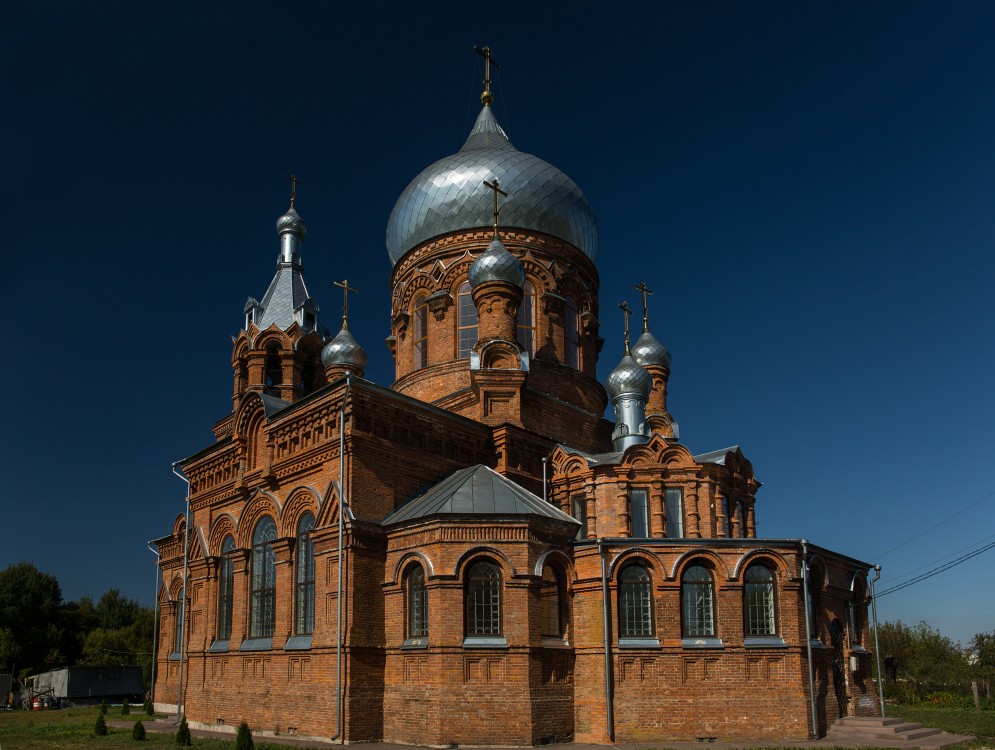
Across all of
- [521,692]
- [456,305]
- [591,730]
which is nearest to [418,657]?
[521,692]

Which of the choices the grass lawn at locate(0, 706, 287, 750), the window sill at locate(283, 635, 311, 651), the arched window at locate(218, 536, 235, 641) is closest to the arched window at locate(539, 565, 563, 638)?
the window sill at locate(283, 635, 311, 651)

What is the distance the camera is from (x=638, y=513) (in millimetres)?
17328

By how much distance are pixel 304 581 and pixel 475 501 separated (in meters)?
3.66

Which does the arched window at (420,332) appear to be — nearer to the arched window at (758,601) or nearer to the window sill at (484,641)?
the window sill at (484,641)

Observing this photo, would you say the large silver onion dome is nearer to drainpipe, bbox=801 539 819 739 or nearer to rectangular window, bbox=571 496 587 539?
rectangular window, bbox=571 496 587 539

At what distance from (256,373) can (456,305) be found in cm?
544

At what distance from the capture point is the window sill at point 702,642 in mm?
14867

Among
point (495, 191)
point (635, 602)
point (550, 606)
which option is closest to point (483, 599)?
point (550, 606)

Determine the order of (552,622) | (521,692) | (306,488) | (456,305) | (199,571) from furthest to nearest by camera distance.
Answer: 1. (456,305)
2. (199,571)
3. (306,488)
4. (552,622)
5. (521,692)

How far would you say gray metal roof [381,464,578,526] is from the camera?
14.9 meters

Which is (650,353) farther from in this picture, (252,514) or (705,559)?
(252,514)

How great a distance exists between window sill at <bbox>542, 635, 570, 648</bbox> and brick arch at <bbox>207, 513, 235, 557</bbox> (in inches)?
301

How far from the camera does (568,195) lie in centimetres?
2311

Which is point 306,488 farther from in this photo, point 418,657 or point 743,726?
point 743,726
